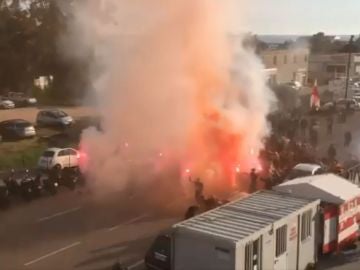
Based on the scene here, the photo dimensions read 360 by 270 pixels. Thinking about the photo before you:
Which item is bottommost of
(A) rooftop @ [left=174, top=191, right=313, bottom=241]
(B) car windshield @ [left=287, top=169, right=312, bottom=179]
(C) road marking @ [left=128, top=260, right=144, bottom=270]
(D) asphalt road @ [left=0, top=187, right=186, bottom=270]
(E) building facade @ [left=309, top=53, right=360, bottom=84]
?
(C) road marking @ [left=128, top=260, right=144, bottom=270]

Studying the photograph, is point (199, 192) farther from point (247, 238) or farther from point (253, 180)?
point (247, 238)

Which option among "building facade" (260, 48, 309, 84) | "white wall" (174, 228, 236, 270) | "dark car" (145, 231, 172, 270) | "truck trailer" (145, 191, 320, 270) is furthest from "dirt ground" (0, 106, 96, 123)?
"white wall" (174, 228, 236, 270)

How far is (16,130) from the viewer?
2947cm

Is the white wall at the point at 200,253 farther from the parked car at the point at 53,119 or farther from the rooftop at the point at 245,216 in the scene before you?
the parked car at the point at 53,119

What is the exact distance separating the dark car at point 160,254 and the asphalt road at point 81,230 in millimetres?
899

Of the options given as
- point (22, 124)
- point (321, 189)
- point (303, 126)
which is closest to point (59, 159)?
point (22, 124)

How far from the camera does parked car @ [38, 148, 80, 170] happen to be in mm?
22688

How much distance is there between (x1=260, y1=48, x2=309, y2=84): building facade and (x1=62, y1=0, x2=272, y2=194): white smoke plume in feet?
84.6

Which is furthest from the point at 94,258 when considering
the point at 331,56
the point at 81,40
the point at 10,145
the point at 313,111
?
the point at 331,56

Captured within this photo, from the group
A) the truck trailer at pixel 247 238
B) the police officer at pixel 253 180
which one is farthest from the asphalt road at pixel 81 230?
the police officer at pixel 253 180

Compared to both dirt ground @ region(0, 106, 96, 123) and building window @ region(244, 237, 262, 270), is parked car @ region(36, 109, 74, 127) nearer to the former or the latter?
dirt ground @ region(0, 106, 96, 123)

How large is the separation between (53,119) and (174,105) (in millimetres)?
13422

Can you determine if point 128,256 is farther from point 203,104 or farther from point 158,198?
point 203,104

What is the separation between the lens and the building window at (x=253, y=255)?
10773 millimetres
